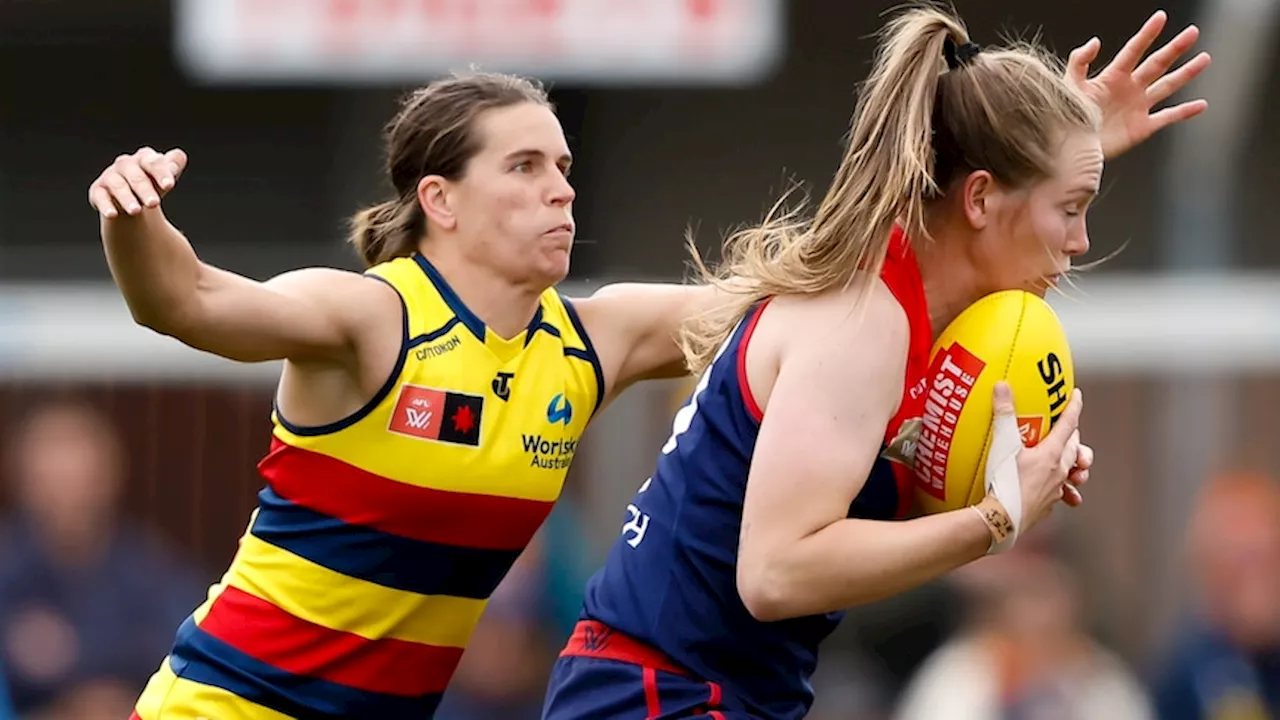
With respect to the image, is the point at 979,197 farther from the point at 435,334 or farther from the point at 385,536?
the point at 385,536

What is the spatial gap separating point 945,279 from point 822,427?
51cm

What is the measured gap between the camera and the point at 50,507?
25.9 feet

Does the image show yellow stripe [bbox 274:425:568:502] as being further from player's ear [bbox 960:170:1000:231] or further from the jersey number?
player's ear [bbox 960:170:1000:231]

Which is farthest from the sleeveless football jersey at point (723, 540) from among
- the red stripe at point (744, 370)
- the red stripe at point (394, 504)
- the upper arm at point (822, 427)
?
the red stripe at point (394, 504)

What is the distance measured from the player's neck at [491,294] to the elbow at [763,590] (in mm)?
1053

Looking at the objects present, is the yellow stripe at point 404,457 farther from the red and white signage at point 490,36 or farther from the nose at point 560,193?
the red and white signage at point 490,36

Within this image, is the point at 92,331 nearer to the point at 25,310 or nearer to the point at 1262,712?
the point at 25,310

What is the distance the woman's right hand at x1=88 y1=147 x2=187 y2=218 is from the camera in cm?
393

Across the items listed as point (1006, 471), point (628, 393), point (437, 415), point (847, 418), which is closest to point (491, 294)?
point (437, 415)

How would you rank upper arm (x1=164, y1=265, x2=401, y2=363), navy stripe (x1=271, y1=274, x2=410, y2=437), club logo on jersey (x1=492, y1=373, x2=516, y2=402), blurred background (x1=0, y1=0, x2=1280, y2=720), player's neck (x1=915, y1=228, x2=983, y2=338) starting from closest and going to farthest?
player's neck (x1=915, y1=228, x2=983, y2=338), upper arm (x1=164, y1=265, x2=401, y2=363), navy stripe (x1=271, y1=274, x2=410, y2=437), club logo on jersey (x1=492, y1=373, x2=516, y2=402), blurred background (x1=0, y1=0, x2=1280, y2=720)

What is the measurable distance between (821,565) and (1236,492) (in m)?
4.54

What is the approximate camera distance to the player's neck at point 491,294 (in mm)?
4672

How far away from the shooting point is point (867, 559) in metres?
3.79

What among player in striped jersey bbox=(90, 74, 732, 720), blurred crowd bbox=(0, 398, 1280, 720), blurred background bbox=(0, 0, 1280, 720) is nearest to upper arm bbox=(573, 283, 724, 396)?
player in striped jersey bbox=(90, 74, 732, 720)
